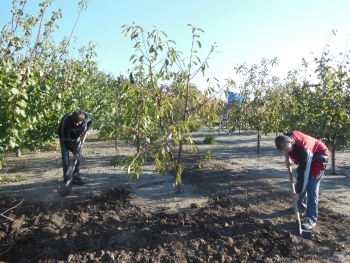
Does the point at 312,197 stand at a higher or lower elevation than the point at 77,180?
higher

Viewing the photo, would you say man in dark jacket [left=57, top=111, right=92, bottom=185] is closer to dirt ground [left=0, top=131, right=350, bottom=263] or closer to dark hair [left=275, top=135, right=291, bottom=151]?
dirt ground [left=0, top=131, right=350, bottom=263]

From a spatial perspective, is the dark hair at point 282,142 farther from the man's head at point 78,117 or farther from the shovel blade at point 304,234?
the man's head at point 78,117

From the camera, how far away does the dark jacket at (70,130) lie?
6315mm

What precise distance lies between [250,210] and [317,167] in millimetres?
1204

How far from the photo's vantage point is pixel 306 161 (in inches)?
159

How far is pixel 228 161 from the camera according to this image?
9.39 m

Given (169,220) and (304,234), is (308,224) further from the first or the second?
(169,220)

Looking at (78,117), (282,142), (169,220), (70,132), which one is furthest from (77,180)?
(282,142)

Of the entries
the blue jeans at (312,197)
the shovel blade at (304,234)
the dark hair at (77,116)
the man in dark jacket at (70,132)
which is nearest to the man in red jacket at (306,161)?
the blue jeans at (312,197)

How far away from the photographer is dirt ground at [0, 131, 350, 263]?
382 centimetres

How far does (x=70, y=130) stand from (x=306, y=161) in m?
4.25

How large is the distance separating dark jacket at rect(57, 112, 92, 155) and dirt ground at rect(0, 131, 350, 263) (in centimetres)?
87

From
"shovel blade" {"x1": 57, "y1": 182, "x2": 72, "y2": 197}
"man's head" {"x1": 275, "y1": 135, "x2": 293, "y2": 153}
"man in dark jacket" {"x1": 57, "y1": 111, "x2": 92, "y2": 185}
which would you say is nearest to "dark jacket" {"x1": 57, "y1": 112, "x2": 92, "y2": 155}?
"man in dark jacket" {"x1": 57, "y1": 111, "x2": 92, "y2": 185}

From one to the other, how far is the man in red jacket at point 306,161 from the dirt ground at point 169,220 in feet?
0.90
